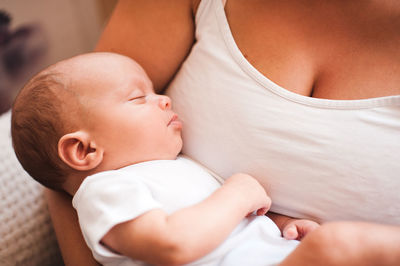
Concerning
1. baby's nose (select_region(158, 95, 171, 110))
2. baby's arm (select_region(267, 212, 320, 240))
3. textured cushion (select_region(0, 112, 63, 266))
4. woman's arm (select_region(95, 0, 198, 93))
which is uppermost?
woman's arm (select_region(95, 0, 198, 93))

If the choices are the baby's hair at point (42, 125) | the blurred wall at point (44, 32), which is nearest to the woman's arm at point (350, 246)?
the baby's hair at point (42, 125)

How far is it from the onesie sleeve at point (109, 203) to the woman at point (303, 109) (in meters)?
0.17

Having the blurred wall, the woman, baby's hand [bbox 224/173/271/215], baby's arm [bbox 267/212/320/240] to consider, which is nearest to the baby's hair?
the woman

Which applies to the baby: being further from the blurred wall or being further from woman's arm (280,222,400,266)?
the blurred wall

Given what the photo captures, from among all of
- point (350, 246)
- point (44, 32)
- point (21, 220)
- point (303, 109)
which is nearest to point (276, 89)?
point (303, 109)

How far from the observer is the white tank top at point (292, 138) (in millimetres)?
667

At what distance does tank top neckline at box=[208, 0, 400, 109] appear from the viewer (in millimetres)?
668

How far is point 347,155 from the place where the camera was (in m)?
0.67

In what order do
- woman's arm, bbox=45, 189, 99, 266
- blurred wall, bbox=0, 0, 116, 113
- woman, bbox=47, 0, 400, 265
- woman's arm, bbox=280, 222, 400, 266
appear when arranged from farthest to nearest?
blurred wall, bbox=0, 0, 116, 113, woman's arm, bbox=45, 189, 99, 266, woman, bbox=47, 0, 400, 265, woman's arm, bbox=280, 222, 400, 266

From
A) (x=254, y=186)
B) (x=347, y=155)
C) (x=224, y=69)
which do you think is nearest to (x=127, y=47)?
(x=224, y=69)

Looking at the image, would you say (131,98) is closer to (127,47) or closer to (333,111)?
(127,47)

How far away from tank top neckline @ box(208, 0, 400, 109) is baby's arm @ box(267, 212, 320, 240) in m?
0.25

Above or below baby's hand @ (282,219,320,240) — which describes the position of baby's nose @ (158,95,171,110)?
above

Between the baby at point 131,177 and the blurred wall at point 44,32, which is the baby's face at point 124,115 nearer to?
the baby at point 131,177
